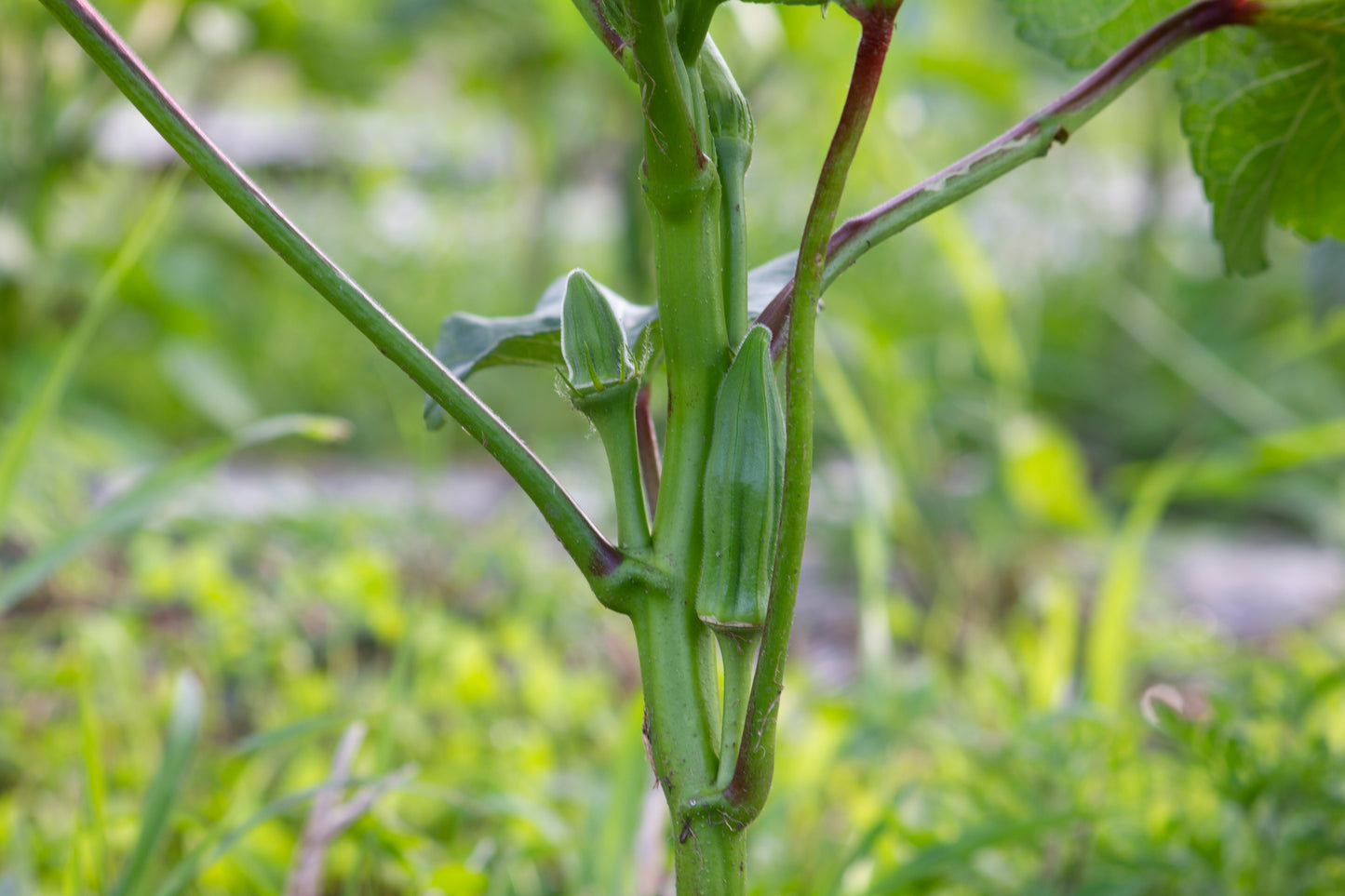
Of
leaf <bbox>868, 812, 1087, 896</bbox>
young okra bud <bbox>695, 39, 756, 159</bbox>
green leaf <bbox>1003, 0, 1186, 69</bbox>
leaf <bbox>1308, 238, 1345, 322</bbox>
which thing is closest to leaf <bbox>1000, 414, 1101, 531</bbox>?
leaf <bbox>1308, 238, 1345, 322</bbox>

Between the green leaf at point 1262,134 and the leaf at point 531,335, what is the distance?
153 millimetres

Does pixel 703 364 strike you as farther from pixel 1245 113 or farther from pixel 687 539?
pixel 1245 113

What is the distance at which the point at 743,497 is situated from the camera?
26 cm

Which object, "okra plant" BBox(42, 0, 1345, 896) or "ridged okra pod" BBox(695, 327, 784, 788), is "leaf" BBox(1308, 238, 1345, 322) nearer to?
"okra plant" BBox(42, 0, 1345, 896)

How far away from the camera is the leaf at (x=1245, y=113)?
0.35 m

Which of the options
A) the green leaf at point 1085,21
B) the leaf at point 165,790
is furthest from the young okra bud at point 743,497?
the leaf at point 165,790

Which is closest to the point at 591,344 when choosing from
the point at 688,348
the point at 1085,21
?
the point at 688,348

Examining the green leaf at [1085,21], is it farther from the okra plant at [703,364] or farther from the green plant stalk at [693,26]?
the green plant stalk at [693,26]

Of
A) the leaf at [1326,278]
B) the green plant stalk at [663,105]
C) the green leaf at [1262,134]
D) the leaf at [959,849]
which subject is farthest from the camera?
the leaf at [1326,278]

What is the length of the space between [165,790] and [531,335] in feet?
0.97

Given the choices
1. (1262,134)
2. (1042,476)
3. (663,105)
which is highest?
(1042,476)

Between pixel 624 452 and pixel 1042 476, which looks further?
pixel 1042 476

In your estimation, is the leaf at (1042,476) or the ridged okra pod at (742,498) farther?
the leaf at (1042,476)

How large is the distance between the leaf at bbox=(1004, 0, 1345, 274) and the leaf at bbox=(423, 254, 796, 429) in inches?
5.3
